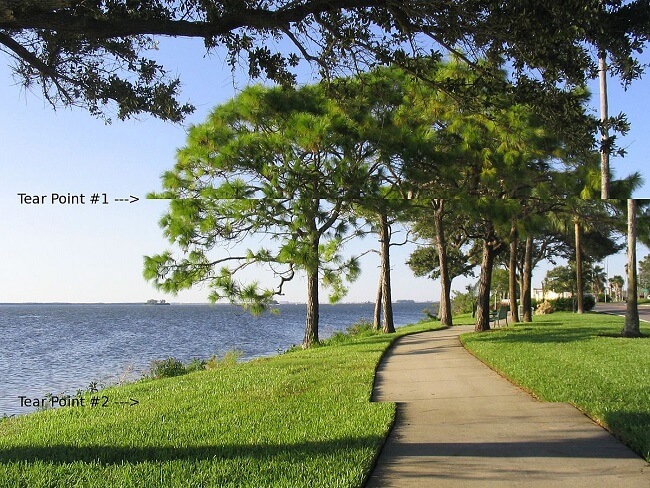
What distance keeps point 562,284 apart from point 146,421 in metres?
18.7

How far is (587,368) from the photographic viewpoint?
10.4 m

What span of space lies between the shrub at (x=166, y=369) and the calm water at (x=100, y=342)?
170 mm

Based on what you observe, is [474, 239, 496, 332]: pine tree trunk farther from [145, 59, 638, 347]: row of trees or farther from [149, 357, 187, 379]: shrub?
[149, 357, 187, 379]: shrub

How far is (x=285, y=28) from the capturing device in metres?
6.26

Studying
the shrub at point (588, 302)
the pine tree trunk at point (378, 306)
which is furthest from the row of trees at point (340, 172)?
the shrub at point (588, 302)

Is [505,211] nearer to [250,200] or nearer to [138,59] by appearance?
[250,200]

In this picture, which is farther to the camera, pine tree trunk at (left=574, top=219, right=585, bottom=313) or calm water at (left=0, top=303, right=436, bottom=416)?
pine tree trunk at (left=574, top=219, right=585, bottom=313)

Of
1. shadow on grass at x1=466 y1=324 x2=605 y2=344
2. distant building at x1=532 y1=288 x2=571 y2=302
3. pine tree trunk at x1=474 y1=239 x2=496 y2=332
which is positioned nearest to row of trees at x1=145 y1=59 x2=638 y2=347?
shadow on grass at x1=466 y1=324 x2=605 y2=344

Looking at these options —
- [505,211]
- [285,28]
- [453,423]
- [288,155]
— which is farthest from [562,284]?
[285,28]

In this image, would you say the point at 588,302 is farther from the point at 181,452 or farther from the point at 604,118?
the point at 181,452

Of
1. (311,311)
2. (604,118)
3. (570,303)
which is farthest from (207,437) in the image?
(570,303)

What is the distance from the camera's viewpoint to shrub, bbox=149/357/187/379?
12117 millimetres

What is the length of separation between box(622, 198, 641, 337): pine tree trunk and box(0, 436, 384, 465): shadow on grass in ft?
18.1

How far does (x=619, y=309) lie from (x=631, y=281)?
495cm
